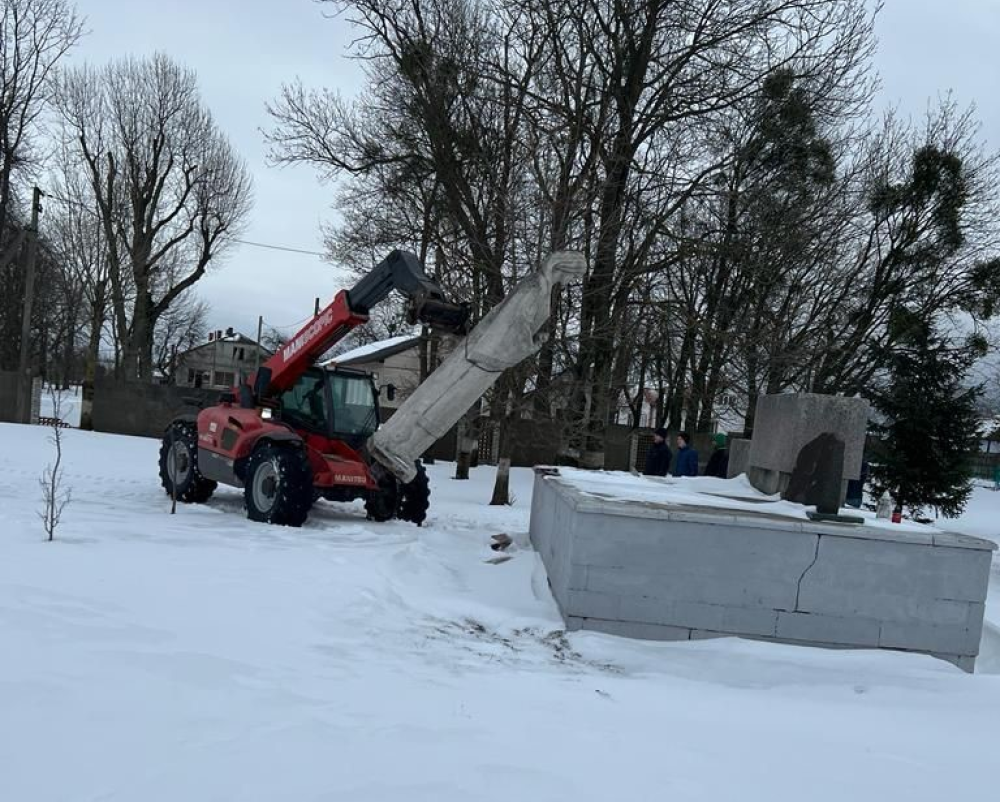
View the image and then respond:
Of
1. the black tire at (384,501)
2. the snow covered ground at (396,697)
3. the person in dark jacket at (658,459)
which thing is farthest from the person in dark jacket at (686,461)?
the snow covered ground at (396,697)

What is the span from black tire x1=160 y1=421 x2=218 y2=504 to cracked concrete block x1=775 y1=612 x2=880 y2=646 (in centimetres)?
781

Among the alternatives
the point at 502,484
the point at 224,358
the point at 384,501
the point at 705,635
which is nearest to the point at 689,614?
the point at 705,635

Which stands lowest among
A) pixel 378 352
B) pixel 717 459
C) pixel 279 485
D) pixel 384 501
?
pixel 384 501

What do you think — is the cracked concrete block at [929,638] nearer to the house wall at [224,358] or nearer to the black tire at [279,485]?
the black tire at [279,485]

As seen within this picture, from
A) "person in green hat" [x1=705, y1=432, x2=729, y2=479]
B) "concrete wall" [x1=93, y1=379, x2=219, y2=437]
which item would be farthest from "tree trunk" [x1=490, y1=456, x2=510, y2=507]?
"concrete wall" [x1=93, y1=379, x2=219, y2=437]

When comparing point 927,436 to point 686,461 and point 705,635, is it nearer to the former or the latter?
point 686,461

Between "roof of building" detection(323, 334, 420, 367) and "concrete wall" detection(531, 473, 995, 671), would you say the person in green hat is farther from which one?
"roof of building" detection(323, 334, 420, 367)

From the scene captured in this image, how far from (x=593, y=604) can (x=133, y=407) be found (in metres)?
24.3

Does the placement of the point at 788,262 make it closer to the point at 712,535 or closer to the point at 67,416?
the point at 712,535

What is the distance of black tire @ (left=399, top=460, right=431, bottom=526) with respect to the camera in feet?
34.2

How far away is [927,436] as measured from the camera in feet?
53.3

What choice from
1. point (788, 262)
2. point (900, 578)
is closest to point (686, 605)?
point (900, 578)

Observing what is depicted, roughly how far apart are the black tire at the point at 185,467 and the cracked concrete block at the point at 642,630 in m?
6.88

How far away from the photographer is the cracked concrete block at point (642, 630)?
6.01 m
